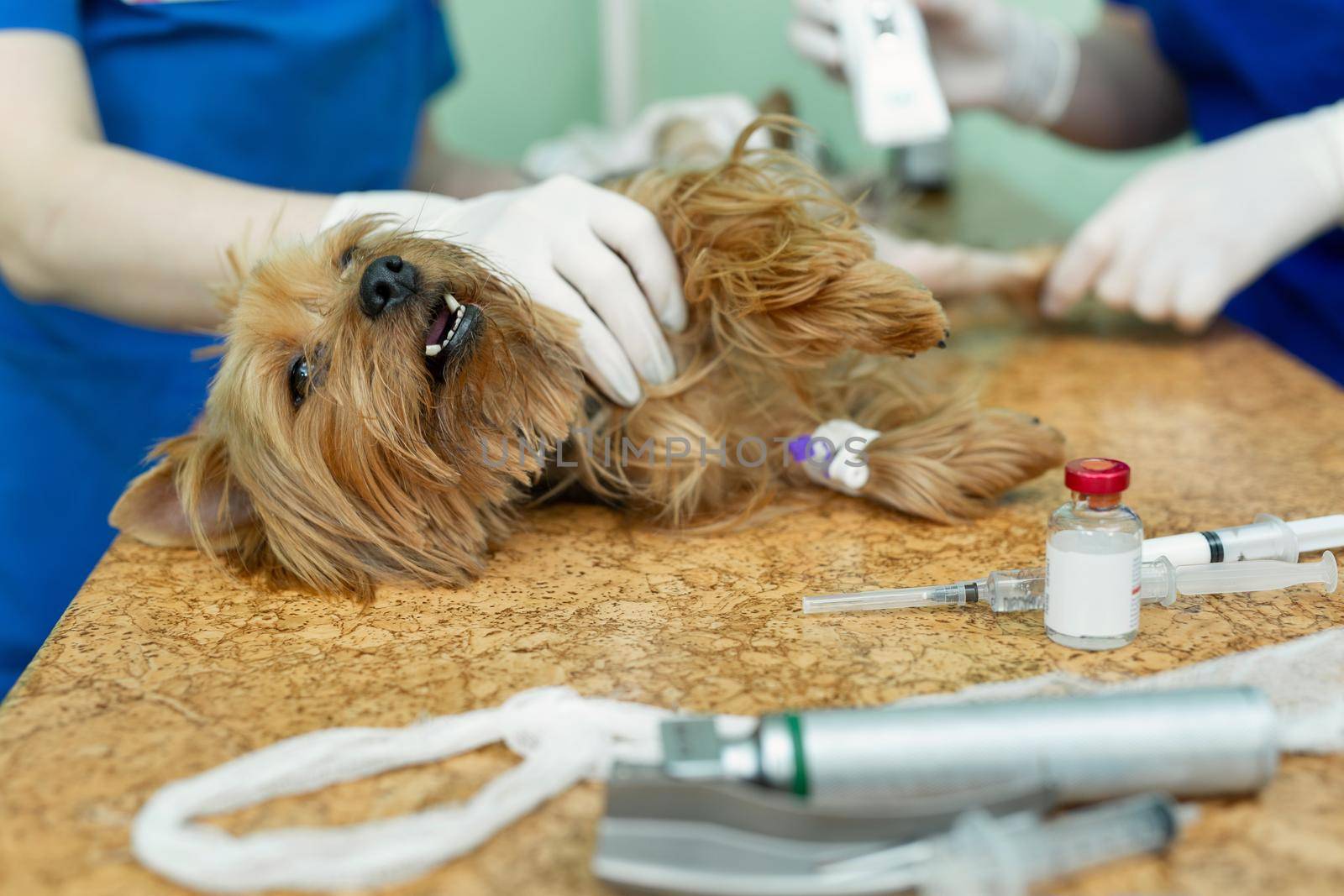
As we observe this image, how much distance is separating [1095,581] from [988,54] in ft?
4.13

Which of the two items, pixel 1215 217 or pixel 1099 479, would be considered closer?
pixel 1099 479

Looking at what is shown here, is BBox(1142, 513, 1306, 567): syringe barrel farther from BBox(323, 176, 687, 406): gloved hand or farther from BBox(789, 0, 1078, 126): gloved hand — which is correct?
BBox(789, 0, 1078, 126): gloved hand

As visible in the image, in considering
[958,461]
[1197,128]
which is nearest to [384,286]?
[958,461]

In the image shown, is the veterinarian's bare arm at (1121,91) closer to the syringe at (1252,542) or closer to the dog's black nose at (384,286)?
the syringe at (1252,542)

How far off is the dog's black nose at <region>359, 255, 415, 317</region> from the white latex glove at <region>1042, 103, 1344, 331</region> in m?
0.98

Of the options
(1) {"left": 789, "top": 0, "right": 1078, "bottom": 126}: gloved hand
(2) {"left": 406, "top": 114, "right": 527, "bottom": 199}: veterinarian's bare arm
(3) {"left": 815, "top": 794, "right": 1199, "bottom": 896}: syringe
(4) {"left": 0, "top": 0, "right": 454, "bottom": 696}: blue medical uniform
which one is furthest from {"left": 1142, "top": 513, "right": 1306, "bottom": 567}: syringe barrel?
(2) {"left": 406, "top": 114, "right": 527, "bottom": 199}: veterinarian's bare arm

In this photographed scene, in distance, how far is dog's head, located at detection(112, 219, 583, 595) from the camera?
991 mm

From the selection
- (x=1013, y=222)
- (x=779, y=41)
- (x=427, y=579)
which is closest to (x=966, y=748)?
(x=427, y=579)

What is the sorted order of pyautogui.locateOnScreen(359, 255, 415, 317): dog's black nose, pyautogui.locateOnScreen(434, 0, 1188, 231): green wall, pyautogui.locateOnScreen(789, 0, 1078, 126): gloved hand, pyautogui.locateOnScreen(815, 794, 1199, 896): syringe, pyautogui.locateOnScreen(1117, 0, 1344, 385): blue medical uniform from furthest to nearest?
pyautogui.locateOnScreen(434, 0, 1188, 231): green wall
pyautogui.locateOnScreen(789, 0, 1078, 126): gloved hand
pyautogui.locateOnScreen(1117, 0, 1344, 385): blue medical uniform
pyautogui.locateOnScreen(359, 255, 415, 317): dog's black nose
pyautogui.locateOnScreen(815, 794, 1199, 896): syringe

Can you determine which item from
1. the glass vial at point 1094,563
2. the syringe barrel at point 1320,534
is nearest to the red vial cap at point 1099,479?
the glass vial at point 1094,563

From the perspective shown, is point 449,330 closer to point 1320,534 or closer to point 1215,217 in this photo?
point 1320,534

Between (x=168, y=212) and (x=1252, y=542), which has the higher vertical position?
(x=168, y=212)

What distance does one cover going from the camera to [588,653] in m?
0.81

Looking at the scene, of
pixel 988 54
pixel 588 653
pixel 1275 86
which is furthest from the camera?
pixel 988 54
